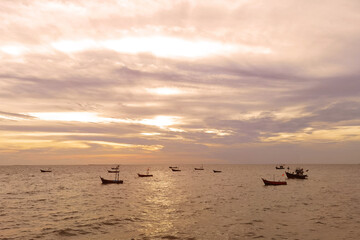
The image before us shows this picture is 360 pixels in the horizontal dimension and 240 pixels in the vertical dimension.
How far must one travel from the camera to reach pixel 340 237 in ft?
94.4

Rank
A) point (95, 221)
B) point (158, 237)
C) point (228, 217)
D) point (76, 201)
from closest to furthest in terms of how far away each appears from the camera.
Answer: point (158, 237), point (95, 221), point (228, 217), point (76, 201)

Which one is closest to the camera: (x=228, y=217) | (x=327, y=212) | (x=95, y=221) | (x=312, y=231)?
(x=312, y=231)

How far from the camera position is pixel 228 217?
37.9 metres

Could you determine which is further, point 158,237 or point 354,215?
point 354,215

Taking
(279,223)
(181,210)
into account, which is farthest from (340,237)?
(181,210)

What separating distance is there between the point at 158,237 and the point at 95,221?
1093 cm

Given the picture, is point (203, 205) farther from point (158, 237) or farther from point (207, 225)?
point (158, 237)

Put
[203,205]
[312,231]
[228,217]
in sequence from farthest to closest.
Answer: [203,205] → [228,217] → [312,231]

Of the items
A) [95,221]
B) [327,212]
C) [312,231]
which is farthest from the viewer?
[327,212]

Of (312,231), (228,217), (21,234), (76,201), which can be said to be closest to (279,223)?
(312,231)

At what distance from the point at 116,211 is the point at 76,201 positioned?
1483cm

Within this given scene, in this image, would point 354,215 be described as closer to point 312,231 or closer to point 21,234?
point 312,231

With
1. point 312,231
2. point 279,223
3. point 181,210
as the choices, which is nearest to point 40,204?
point 181,210

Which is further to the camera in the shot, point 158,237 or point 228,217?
point 228,217
